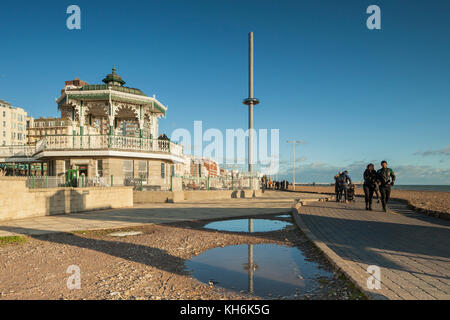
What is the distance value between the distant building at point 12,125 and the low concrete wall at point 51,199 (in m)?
96.8

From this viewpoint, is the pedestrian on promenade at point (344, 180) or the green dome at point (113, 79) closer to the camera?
the pedestrian on promenade at point (344, 180)

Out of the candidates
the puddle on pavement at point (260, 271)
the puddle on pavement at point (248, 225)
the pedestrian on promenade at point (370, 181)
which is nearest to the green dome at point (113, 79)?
the puddle on pavement at point (248, 225)

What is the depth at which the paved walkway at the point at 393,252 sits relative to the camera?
353 cm

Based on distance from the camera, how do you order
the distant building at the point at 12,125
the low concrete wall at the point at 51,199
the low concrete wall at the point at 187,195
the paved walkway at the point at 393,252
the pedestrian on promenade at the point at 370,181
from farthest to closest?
1. the distant building at the point at 12,125
2. the low concrete wall at the point at 187,195
3. the pedestrian on promenade at the point at 370,181
4. the low concrete wall at the point at 51,199
5. the paved walkway at the point at 393,252

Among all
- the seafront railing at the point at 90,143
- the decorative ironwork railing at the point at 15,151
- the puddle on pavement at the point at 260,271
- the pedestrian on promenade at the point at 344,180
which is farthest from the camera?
the decorative ironwork railing at the point at 15,151

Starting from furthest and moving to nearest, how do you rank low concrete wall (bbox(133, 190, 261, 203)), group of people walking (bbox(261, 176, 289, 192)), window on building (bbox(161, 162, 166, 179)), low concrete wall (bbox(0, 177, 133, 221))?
group of people walking (bbox(261, 176, 289, 192)) < window on building (bbox(161, 162, 166, 179)) < low concrete wall (bbox(133, 190, 261, 203)) < low concrete wall (bbox(0, 177, 133, 221))

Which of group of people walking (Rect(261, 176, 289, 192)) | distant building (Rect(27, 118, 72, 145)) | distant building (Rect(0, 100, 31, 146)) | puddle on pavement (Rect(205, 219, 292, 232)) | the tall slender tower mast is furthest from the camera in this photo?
distant building (Rect(27, 118, 72, 145))

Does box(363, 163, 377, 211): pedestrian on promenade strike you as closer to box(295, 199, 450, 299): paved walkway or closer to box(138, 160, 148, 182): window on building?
box(295, 199, 450, 299): paved walkway

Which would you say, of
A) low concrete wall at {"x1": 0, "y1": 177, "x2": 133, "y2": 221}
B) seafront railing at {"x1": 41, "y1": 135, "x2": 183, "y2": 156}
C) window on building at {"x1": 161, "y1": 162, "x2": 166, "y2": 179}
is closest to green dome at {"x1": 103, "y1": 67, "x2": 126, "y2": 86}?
seafront railing at {"x1": 41, "y1": 135, "x2": 183, "y2": 156}

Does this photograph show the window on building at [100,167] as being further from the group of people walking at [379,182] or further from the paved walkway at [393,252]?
the group of people walking at [379,182]

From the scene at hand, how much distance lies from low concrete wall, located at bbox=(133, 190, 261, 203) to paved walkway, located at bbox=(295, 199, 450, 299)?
11.7 metres

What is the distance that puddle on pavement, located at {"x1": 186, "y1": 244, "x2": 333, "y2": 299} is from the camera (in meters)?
3.95

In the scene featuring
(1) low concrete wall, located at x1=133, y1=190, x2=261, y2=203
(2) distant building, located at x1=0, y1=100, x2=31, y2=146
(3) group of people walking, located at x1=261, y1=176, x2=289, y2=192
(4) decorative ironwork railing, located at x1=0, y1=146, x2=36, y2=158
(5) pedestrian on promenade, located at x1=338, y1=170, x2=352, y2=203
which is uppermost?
(2) distant building, located at x1=0, y1=100, x2=31, y2=146
